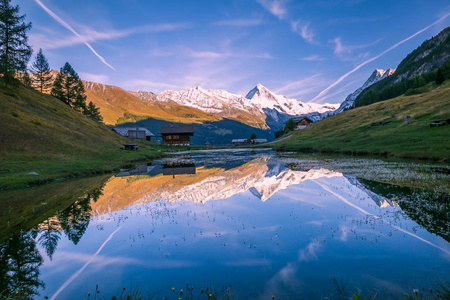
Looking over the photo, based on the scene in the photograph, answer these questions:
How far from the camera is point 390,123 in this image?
75.3 metres

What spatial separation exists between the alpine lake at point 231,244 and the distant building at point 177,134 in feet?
419

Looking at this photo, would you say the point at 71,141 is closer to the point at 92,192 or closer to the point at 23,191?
the point at 23,191

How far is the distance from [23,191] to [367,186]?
35.4 meters

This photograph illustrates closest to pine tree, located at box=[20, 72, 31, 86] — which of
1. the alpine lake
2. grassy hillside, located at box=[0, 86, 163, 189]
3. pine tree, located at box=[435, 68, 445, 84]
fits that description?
grassy hillside, located at box=[0, 86, 163, 189]

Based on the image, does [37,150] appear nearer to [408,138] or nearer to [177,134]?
[408,138]

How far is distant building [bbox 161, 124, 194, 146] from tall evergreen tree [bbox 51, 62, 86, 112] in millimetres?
56144

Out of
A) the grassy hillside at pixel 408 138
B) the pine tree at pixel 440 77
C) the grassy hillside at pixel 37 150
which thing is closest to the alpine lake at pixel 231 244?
the grassy hillside at pixel 37 150

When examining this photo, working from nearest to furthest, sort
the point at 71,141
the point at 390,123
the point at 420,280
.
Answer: the point at 420,280, the point at 71,141, the point at 390,123

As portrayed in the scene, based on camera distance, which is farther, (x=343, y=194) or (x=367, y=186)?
(x=367, y=186)

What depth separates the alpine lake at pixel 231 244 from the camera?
8.43 meters

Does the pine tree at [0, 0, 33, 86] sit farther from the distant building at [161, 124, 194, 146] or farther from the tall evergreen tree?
the distant building at [161, 124, 194, 146]

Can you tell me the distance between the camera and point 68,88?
95688mm

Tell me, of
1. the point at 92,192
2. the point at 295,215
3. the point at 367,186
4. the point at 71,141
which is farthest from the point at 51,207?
the point at 71,141

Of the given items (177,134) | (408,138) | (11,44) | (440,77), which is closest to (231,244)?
(408,138)
